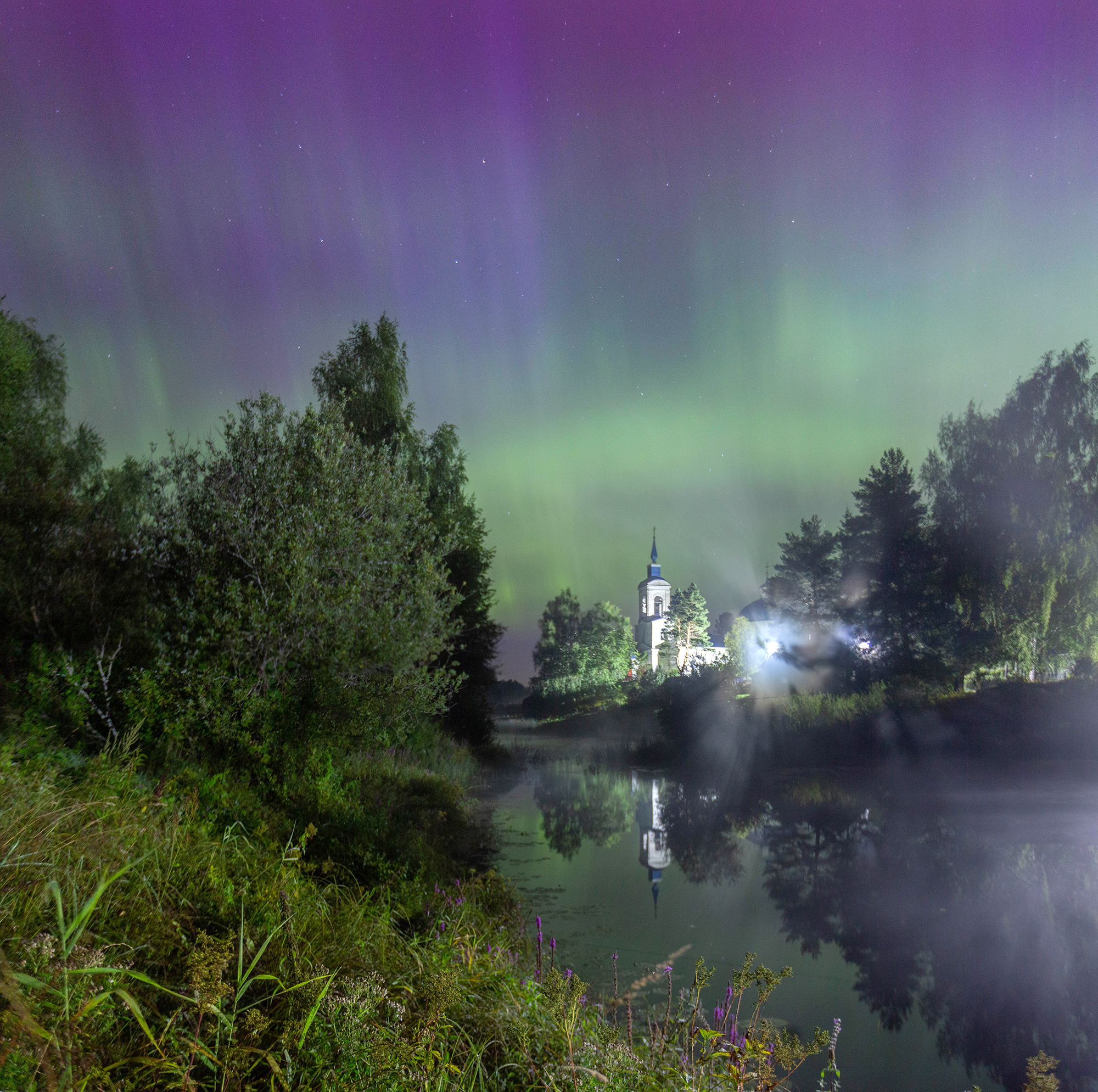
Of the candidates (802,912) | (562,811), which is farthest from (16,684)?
(562,811)

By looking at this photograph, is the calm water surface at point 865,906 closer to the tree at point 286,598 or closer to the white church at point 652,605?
the tree at point 286,598

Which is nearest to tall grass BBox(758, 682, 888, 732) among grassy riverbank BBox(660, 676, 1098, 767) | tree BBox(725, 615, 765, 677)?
grassy riverbank BBox(660, 676, 1098, 767)

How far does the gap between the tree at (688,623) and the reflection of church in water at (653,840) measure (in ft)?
154

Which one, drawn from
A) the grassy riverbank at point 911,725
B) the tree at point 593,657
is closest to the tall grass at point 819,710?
the grassy riverbank at point 911,725

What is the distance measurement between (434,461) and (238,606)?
1456cm

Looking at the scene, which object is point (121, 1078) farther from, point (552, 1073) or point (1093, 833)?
point (1093, 833)

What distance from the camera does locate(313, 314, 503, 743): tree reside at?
2195cm

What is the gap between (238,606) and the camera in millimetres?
9312

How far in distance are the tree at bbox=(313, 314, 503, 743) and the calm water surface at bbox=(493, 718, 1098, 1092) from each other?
6709 millimetres

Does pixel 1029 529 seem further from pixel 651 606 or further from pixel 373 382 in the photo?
pixel 651 606

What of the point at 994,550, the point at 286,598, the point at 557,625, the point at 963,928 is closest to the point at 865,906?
the point at 963,928

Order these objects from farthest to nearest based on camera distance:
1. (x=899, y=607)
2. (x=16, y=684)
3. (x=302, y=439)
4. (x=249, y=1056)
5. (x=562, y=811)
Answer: (x=899, y=607)
(x=562, y=811)
(x=302, y=439)
(x=16, y=684)
(x=249, y=1056)

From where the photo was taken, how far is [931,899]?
9562 millimetres

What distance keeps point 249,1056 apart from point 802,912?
8.20 meters
